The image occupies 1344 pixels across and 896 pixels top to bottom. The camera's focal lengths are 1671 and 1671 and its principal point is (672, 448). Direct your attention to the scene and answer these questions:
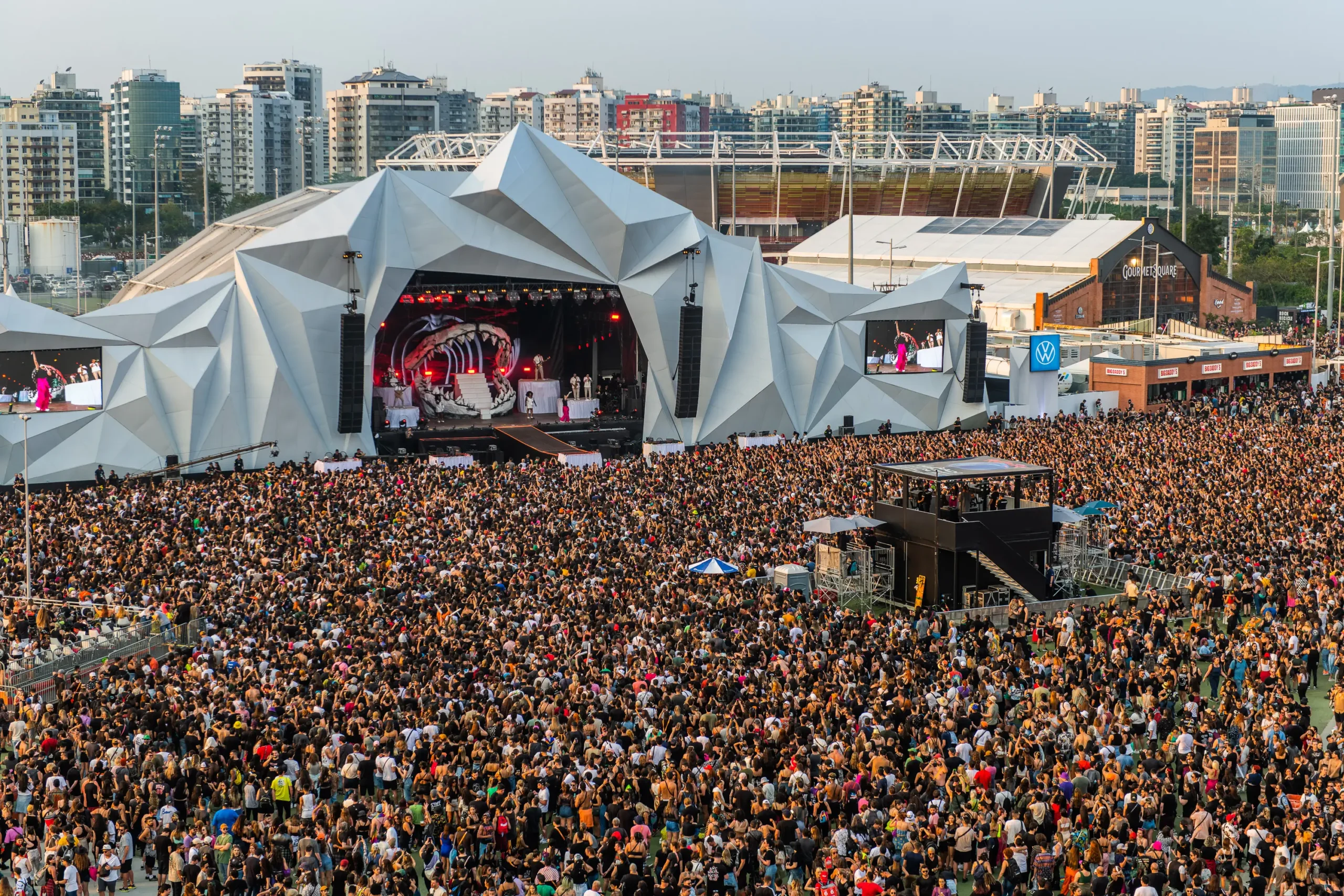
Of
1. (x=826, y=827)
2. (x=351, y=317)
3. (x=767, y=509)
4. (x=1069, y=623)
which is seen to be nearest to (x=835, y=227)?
(x=351, y=317)

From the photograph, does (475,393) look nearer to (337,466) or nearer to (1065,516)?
(337,466)

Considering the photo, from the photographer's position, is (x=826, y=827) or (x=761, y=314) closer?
(x=826, y=827)

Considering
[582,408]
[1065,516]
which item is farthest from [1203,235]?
[1065,516]

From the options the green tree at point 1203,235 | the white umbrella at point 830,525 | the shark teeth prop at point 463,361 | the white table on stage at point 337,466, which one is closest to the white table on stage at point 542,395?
the shark teeth prop at point 463,361

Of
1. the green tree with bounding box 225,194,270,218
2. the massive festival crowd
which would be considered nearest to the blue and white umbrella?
the massive festival crowd

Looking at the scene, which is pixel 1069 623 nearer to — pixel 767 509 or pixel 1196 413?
pixel 767 509

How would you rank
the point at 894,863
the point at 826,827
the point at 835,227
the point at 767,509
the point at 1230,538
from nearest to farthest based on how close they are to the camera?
the point at 894,863
the point at 826,827
the point at 1230,538
the point at 767,509
the point at 835,227
